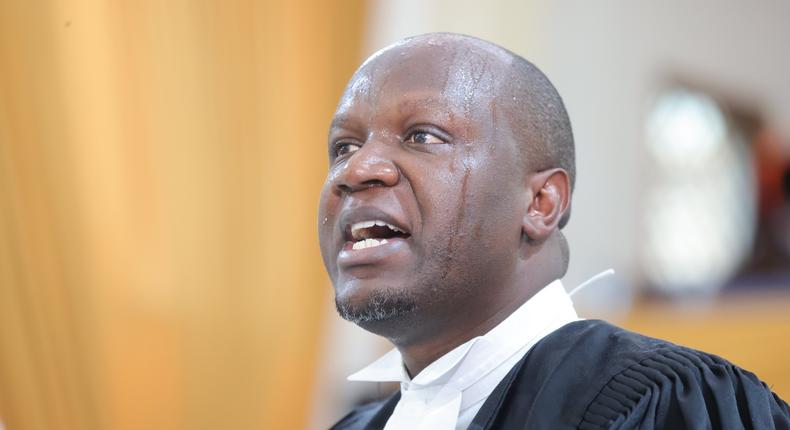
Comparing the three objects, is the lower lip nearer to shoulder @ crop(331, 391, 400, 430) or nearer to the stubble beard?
the stubble beard

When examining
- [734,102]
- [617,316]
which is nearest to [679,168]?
[734,102]

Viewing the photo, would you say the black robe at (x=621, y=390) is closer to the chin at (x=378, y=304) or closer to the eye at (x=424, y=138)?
the chin at (x=378, y=304)

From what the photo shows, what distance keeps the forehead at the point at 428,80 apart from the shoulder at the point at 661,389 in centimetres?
50

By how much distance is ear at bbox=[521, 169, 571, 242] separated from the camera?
71.6 inches

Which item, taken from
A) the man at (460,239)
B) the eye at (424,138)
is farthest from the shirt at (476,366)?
the eye at (424,138)

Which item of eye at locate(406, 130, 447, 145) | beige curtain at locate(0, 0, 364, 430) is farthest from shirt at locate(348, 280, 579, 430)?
beige curtain at locate(0, 0, 364, 430)

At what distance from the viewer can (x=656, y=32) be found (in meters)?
5.54

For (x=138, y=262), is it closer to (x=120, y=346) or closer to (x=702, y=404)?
(x=120, y=346)

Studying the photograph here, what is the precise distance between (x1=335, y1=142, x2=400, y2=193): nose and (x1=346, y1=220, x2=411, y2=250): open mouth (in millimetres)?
67

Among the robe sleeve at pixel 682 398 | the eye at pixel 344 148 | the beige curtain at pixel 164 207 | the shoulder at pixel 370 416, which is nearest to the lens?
the robe sleeve at pixel 682 398

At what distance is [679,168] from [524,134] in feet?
14.1

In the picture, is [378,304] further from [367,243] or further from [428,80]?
[428,80]

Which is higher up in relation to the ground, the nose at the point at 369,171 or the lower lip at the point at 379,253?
the nose at the point at 369,171

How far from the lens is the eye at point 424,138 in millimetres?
1754
